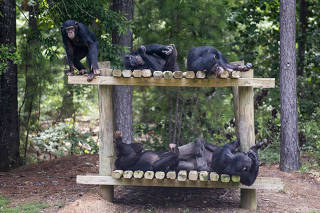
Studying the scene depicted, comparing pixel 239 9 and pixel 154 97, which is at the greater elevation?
pixel 239 9

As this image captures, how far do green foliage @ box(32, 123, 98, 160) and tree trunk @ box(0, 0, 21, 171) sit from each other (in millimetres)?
868

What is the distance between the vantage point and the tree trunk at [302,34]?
1051 cm

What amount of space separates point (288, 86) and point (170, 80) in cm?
358

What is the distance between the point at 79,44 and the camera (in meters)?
6.39

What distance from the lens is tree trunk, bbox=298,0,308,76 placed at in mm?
10508

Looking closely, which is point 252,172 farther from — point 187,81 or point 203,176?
point 187,81

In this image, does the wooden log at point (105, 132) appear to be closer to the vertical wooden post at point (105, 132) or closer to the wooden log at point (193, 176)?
the vertical wooden post at point (105, 132)

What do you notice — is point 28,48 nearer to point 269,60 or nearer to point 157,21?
point 157,21

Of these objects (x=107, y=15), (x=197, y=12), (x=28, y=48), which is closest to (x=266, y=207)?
(x=107, y=15)

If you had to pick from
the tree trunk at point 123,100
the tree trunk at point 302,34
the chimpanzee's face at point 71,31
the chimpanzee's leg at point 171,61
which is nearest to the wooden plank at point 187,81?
the chimpanzee's face at point 71,31

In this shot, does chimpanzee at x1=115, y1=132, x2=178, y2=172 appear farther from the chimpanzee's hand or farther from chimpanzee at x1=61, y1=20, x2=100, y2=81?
the chimpanzee's hand

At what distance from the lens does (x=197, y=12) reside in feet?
29.9

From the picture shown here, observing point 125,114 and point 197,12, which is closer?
point 125,114

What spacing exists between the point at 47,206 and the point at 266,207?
3.46 meters
